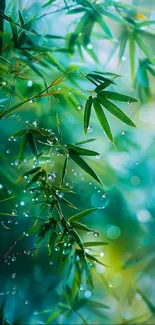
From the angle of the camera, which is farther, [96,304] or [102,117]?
[96,304]

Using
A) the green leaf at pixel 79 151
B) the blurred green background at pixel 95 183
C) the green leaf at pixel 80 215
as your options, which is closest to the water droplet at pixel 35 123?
the blurred green background at pixel 95 183

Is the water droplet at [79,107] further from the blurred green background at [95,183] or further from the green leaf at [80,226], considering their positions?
the green leaf at [80,226]

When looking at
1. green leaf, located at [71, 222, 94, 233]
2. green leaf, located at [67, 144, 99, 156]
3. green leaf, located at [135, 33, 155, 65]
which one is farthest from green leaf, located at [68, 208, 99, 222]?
green leaf, located at [135, 33, 155, 65]

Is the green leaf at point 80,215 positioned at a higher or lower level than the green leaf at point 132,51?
lower

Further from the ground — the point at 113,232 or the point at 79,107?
the point at 79,107

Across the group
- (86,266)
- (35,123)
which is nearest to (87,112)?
(35,123)

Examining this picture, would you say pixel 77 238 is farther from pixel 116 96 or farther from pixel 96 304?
pixel 116 96

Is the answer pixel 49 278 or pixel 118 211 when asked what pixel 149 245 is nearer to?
pixel 118 211
